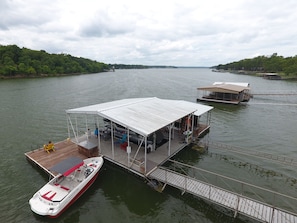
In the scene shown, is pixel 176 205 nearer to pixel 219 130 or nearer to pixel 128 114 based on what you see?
pixel 128 114

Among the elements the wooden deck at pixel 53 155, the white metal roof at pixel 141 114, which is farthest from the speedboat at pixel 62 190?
the white metal roof at pixel 141 114

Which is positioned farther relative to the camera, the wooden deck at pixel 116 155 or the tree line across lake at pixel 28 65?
the tree line across lake at pixel 28 65

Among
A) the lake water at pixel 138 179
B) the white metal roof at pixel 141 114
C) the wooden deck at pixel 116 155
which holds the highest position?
the white metal roof at pixel 141 114

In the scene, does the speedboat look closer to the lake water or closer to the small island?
the lake water

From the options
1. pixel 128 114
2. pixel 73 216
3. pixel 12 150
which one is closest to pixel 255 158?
pixel 128 114

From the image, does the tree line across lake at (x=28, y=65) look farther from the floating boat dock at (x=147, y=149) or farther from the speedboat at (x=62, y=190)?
the speedboat at (x=62, y=190)

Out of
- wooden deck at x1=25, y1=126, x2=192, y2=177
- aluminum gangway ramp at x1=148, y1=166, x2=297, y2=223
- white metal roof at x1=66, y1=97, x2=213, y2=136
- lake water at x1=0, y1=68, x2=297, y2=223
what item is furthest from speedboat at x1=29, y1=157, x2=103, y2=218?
aluminum gangway ramp at x1=148, y1=166, x2=297, y2=223
